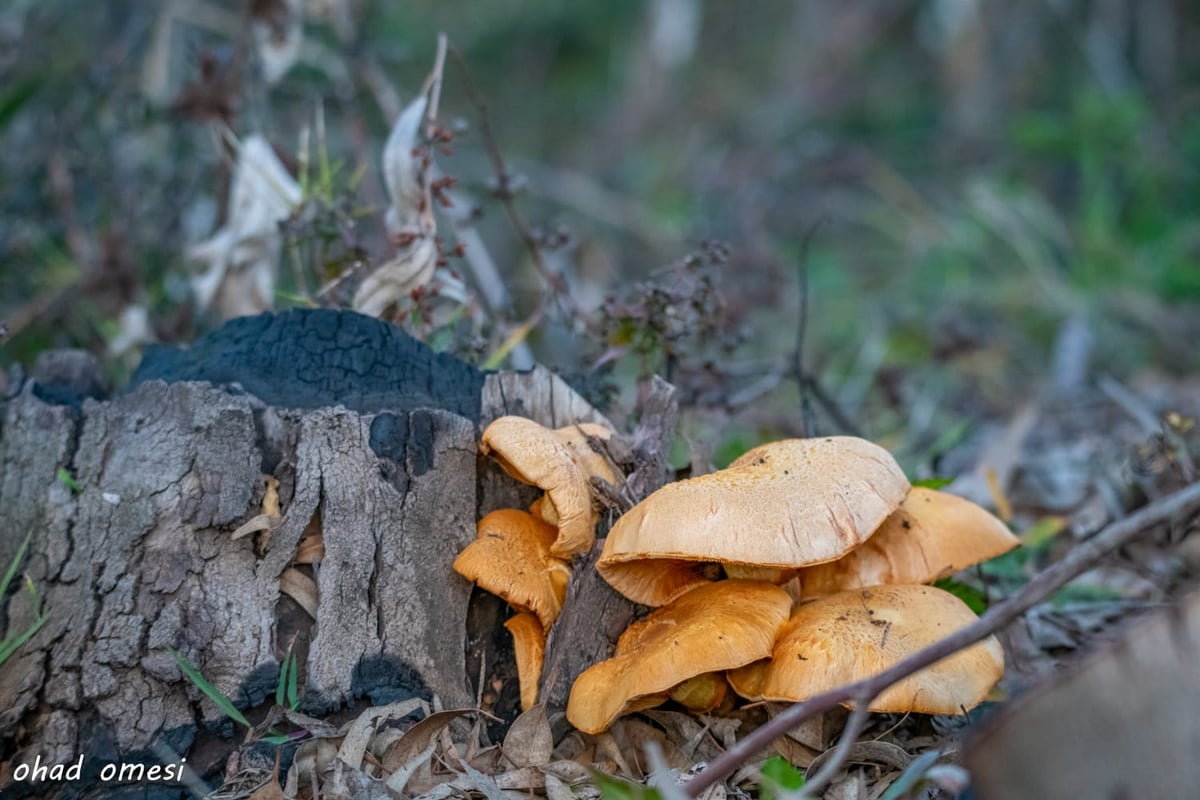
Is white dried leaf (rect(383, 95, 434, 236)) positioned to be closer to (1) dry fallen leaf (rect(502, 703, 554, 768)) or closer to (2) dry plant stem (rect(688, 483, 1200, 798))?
(1) dry fallen leaf (rect(502, 703, 554, 768))

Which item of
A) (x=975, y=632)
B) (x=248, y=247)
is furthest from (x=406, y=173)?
(x=975, y=632)

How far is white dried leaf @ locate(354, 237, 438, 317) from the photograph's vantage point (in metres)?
2.86

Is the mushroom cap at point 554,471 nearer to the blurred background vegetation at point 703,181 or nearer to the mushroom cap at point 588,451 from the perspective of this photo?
the mushroom cap at point 588,451

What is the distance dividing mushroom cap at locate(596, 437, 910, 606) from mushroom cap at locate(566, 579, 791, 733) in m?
0.13

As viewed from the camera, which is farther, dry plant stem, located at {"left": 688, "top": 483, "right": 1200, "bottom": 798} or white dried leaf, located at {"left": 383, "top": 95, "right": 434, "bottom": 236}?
white dried leaf, located at {"left": 383, "top": 95, "right": 434, "bottom": 236}

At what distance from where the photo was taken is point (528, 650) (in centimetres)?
227

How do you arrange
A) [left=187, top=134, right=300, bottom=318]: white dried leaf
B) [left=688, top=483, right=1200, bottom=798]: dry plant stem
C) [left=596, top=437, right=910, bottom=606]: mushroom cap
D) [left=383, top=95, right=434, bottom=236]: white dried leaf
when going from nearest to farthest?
[left=688, top=483, right=1200, bottom=798]: dry plant stem, [left=596, top=437, right=910, bottom=606]: mushroom cap, [left=383, top=95, right=434, bottom=236]: white dried leaf, [left=187, top=134, right=300, bottom=318]: white dried leaf

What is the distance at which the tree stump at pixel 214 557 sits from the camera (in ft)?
6.87

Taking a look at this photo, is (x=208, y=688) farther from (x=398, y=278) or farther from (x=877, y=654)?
(x=877, y=654)

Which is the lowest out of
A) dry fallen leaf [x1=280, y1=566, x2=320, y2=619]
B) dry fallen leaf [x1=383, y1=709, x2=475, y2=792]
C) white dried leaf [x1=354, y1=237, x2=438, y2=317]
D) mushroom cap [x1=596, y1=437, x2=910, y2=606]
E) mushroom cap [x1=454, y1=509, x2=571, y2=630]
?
dry fallen leaf [x1=383, y1=709, x2=475, y2=792]

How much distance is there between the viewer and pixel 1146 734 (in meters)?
1.31

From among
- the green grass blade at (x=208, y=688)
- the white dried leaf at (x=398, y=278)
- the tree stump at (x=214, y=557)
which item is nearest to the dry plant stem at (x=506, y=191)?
the white dried leaf at (x=398, y=278)

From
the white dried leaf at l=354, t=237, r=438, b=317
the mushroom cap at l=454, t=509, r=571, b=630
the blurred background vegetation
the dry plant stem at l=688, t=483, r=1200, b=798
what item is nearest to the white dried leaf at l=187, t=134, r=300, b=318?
the blurred background vegetation

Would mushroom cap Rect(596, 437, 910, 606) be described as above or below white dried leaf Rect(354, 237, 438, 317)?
below
